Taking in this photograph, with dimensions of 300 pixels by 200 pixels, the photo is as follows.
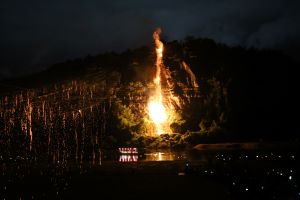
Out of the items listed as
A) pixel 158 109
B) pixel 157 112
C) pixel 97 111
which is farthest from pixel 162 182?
pixel 97 111

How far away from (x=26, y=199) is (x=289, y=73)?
47.0 metres

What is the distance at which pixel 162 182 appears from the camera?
1733 cm

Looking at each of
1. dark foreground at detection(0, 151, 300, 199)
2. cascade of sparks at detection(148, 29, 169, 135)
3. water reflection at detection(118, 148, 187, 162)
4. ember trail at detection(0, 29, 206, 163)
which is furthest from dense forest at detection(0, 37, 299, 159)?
dark foreground at detection(0, 151, 300, 199)

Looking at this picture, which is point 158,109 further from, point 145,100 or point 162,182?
point 162,182

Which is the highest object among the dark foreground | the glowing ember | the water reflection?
the glowing ember

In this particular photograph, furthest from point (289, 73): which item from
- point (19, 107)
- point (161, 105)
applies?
point (19, 107)

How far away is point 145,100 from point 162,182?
3373 cm

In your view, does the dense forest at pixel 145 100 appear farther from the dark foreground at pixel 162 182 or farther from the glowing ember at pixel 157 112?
the dark foreground at pixel 162 182

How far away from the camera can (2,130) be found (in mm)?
47531

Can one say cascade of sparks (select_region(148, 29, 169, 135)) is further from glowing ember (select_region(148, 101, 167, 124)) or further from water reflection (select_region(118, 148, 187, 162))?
water reflection (select_region(118, 148, 187, 162))

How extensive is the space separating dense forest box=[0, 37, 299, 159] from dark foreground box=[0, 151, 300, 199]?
797 inches

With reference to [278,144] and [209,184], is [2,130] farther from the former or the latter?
[209,184]

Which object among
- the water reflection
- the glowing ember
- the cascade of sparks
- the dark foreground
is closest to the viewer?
the dark foreground

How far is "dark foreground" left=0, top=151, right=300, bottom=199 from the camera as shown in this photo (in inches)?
485
